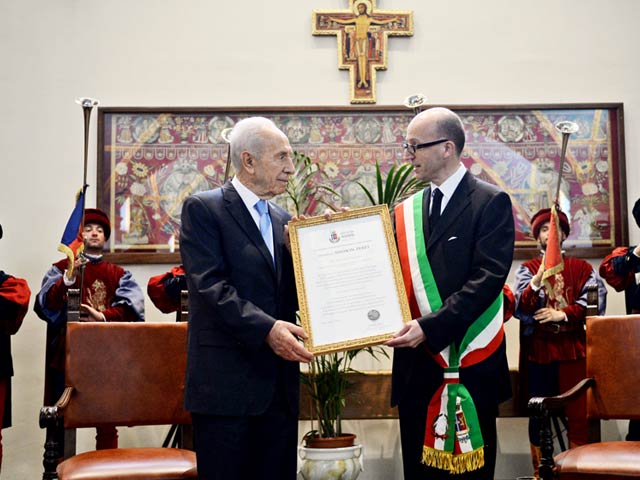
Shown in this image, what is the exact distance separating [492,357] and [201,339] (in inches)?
36.7

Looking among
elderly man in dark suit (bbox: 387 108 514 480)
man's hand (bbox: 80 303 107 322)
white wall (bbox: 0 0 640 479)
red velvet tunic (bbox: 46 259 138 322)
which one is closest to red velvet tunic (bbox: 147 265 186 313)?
red velvet tunic (bbox: 46 259 138 322)

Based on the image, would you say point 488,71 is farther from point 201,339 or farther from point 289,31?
point 201,339

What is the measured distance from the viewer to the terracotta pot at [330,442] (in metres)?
4.33

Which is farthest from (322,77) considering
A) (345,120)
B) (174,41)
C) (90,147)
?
(90,147)

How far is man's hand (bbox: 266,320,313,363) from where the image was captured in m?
2.50

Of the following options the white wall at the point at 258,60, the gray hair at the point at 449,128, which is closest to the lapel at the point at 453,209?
the gray hair at the point at 449,128

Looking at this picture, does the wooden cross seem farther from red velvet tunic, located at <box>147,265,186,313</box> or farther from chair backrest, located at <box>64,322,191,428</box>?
chair backrest, located at <box>64,322,191,428</box>

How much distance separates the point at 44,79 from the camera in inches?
220

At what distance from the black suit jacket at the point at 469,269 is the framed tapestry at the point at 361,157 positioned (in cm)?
273

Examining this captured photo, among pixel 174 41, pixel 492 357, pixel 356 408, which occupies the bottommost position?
pixel 356 408

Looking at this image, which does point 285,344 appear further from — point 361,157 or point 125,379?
point 361,157

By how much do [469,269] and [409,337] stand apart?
1.04 feet

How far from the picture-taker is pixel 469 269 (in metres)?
2.72

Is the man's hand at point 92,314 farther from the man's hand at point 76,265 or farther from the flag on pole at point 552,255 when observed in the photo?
the flag on pole at point 552,255
